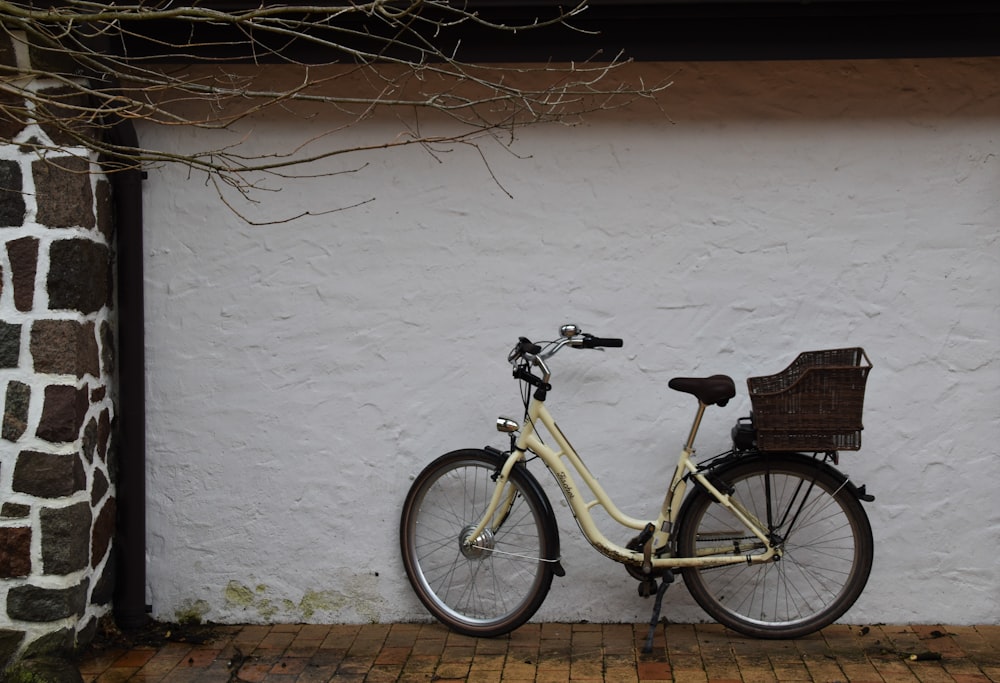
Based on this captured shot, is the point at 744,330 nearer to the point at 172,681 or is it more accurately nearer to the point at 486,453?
the point at 486,453

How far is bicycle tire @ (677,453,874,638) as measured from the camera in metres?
5.04

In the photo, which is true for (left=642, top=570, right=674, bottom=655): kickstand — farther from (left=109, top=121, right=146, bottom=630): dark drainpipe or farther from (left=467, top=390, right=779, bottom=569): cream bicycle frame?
(left=109, top=121, right=146, bottom=630): dark drainpipe

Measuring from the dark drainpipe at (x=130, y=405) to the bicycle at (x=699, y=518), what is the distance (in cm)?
126

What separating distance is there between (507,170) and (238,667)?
253 cm

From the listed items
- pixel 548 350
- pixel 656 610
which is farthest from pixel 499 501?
pixel 656 610

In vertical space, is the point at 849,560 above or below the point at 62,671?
above

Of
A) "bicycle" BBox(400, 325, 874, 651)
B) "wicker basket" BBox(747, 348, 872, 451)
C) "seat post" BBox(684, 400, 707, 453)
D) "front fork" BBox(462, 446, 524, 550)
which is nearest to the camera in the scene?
"wicker basket" BBox(747, 348, 872, 451)

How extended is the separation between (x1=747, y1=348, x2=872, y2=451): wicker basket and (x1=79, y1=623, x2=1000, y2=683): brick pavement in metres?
0.92

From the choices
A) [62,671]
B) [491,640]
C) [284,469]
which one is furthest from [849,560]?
[62,671]

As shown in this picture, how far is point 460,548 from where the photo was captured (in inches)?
210

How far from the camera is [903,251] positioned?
5.27 metres

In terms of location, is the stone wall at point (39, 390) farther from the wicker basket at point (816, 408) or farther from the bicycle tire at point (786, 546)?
the wicker basket at point (816, 408)

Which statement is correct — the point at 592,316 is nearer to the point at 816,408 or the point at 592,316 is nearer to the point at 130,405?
the point at 816,408

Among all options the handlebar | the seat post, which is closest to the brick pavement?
the seat post
